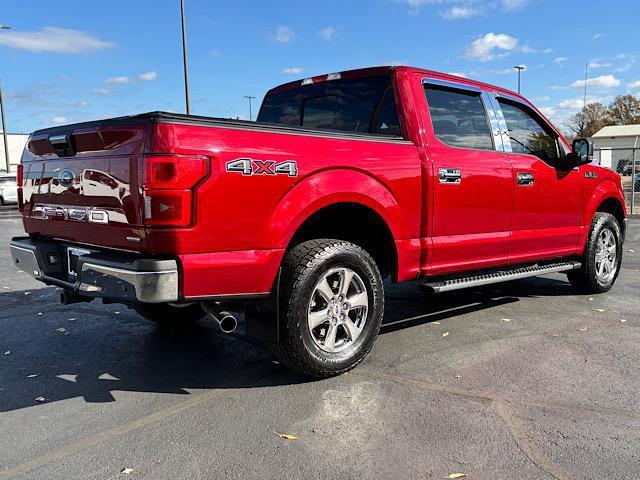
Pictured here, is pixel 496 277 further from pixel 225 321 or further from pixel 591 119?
pixel 591 119

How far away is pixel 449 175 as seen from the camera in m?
4.34

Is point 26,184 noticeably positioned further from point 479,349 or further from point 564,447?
point 564,447

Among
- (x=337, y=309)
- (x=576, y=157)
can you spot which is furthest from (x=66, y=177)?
(x=576, y=157)

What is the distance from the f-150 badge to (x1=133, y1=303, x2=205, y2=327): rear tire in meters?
1.91

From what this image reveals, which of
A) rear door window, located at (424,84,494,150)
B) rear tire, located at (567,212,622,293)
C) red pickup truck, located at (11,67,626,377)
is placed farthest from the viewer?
rear tire, located at (567,212,622,293)

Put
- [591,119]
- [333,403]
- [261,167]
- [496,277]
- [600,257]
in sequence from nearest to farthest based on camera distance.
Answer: [261,167] → [333,403] → [496,277] → [600,257] → [591,119]

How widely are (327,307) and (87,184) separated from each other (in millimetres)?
1656

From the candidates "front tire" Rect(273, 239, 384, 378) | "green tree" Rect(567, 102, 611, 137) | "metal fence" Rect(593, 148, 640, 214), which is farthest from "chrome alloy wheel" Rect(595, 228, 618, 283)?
"green tree" Rect(567, 102, 611, 137)

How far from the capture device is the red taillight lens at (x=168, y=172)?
290cm

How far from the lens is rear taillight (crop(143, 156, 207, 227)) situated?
2.90m

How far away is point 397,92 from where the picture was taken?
429 cm

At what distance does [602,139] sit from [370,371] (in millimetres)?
78229

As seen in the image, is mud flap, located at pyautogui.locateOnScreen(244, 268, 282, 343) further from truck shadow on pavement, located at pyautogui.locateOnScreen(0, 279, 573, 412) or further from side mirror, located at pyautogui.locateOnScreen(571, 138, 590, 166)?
side mirror, located at pyautogui.locateOnScreen(571, 138, 590, 166)

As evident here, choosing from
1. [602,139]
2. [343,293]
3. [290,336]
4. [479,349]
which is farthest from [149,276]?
[602,139]
